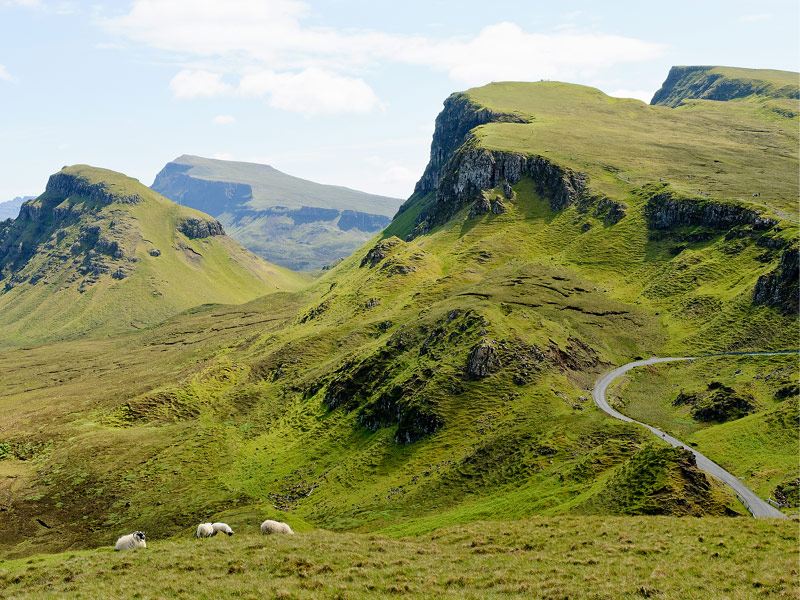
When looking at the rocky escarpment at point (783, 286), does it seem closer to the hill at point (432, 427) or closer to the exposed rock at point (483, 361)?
the hill at point (432, 427)

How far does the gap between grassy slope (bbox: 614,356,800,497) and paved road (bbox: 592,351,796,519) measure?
1917 millimetres

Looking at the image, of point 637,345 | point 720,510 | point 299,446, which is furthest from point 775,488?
point 299,446

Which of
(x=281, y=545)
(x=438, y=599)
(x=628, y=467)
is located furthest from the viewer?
(x=628, y=467)

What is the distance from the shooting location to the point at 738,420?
334 feet

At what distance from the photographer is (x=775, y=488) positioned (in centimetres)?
7294

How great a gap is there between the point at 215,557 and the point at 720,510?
55.2m

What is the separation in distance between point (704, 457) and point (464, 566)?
67323mm

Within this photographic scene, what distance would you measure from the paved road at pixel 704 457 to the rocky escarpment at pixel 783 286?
68.8ft

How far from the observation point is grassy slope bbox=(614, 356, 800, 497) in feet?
270

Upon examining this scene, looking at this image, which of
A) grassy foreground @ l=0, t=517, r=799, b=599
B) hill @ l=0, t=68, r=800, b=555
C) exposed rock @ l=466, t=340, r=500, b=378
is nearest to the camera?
grassy foreground @ l=0, t=517, r=799, b=599

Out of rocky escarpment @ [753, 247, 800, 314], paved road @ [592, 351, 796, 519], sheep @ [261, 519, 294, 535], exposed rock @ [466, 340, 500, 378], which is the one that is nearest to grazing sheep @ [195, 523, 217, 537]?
sheep @ [261, 519, 294, 535]

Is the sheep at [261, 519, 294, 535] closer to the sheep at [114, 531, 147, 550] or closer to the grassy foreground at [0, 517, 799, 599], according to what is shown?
the grassy foreground at [0, 517, 799, 599]

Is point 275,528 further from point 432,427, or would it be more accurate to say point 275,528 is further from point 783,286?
point 783,286

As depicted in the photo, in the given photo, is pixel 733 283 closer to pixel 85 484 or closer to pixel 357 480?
pixel 357 480
